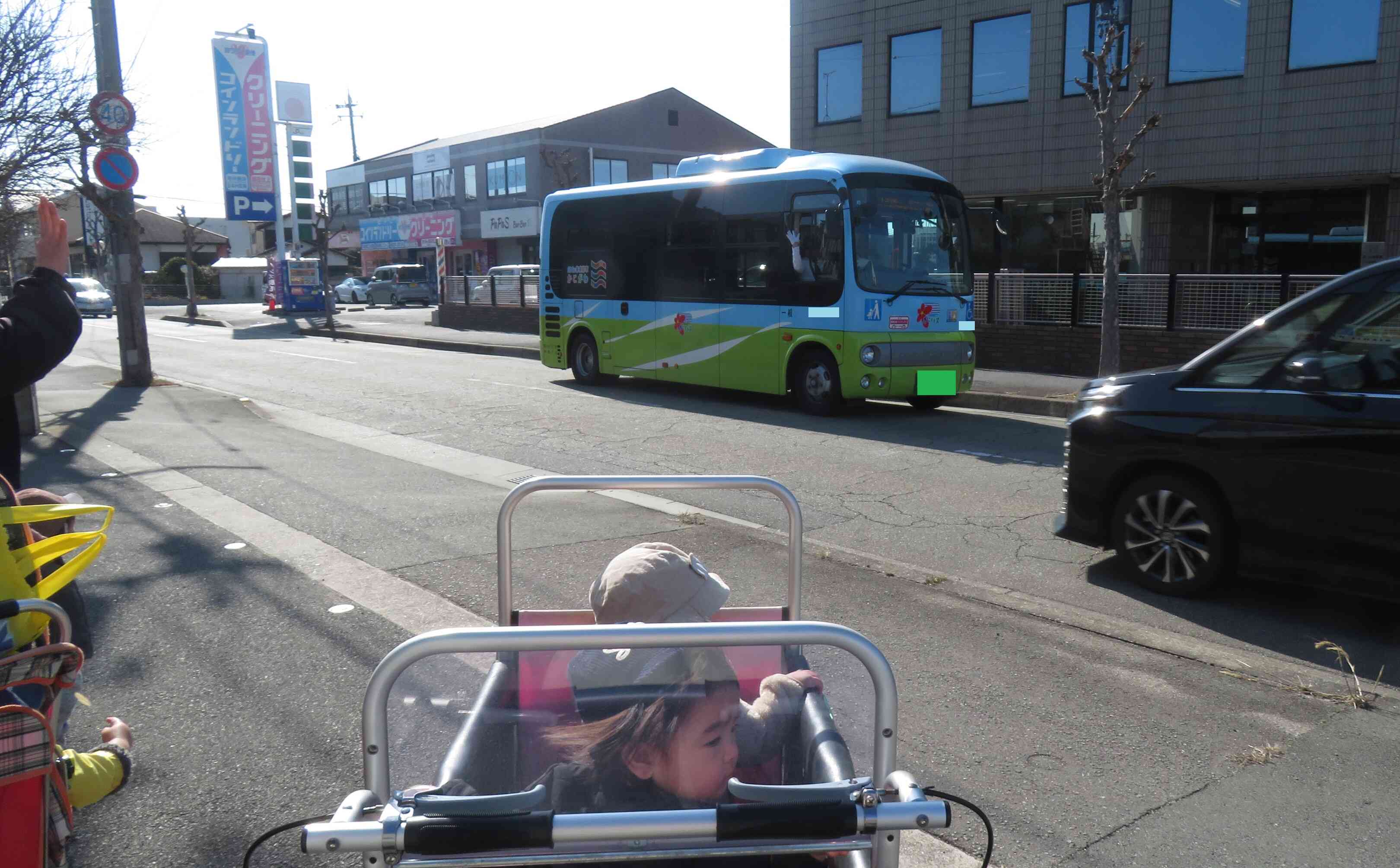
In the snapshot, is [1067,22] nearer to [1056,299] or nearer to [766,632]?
[1056,299]

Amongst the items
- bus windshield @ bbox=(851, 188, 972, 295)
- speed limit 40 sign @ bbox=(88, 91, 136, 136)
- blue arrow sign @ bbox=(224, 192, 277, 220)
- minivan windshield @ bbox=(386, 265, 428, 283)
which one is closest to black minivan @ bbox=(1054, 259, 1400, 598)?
bus windshield @ bbox=(851, 188, 972, 295)

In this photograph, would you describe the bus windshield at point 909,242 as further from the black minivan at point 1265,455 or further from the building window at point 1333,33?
the building window at point 1333,33

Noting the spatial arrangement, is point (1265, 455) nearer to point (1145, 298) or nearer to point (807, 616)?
point (807, 616)

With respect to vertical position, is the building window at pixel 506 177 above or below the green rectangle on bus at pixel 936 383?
above

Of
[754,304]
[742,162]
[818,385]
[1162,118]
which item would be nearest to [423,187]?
[1162,118]

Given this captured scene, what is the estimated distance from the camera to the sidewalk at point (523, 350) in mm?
14000

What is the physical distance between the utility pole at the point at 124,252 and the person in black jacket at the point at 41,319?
12243mm

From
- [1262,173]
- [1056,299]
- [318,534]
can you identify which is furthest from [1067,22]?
[318,534]

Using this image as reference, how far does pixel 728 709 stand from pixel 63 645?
155cm

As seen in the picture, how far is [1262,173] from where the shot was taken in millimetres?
17781

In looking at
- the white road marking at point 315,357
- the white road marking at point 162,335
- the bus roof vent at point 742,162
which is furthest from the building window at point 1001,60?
the white road marking at point 162,335

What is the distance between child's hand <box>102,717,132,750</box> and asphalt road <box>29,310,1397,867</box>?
17.7 inches

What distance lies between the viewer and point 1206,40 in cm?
1817

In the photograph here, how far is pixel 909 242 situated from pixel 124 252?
A: 10.7 m
